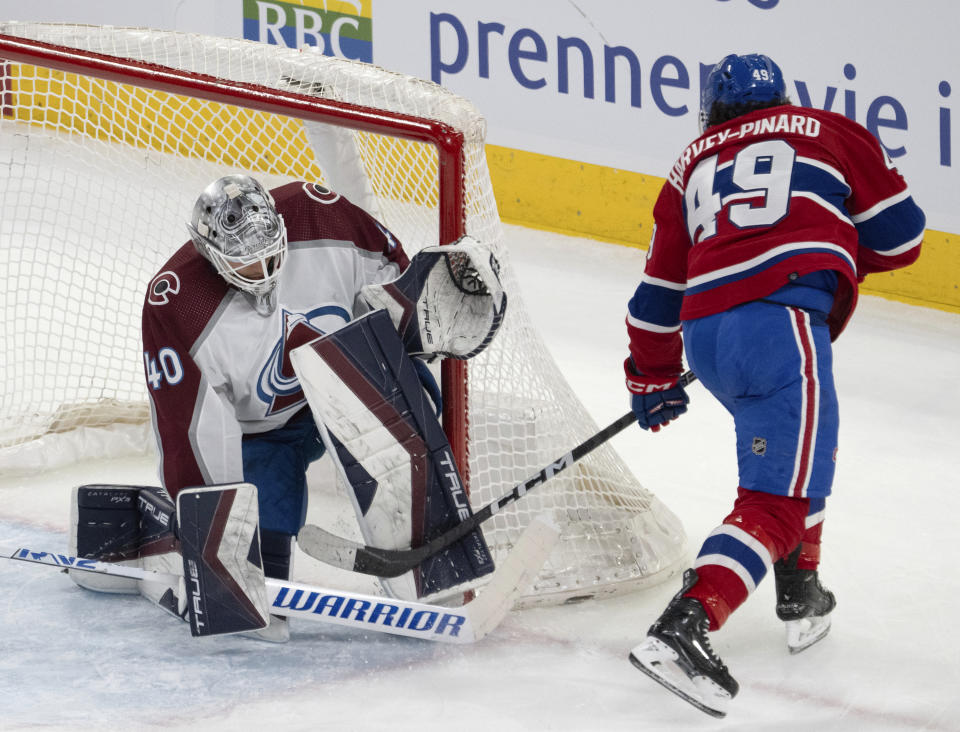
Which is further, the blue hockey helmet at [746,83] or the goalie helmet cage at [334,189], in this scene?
the goalie helmet cage at [334,189]

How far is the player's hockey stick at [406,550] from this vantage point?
8.17 ft

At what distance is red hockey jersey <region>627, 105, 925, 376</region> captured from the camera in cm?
222

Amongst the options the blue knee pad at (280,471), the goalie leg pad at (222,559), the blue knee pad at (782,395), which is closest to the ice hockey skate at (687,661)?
the blue knee pad at (782,395)

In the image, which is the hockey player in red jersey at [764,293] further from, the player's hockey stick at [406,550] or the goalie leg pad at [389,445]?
the goalie leg pad at [389,445]

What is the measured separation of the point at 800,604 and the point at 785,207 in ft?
2.34

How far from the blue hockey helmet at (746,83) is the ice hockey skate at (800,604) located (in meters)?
0.80

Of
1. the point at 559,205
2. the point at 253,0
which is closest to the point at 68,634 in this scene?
the point at 559,205

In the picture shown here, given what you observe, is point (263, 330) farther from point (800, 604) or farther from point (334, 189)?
point (800, 604)

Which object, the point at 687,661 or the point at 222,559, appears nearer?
the point at 687,661

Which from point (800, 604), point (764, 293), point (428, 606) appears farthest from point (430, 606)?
point (764, 293)

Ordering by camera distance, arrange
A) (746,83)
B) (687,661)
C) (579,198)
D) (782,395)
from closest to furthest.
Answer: (687,661) → (782,395) → (746,83) → (579,198)

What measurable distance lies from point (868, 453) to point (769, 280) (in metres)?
1.40

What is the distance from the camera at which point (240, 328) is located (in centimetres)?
249

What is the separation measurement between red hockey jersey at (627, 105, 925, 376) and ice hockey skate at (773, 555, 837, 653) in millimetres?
429
